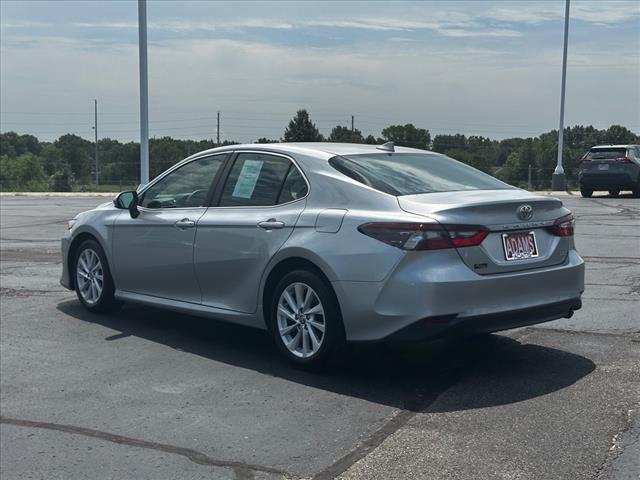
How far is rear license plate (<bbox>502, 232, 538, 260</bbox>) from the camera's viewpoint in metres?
5.59

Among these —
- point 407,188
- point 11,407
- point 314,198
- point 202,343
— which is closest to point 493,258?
point 407,188

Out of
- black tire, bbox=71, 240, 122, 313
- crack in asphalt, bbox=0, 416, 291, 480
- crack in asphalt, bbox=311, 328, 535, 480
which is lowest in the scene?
crack in asphalt, bbox=0, 416, 291, 480

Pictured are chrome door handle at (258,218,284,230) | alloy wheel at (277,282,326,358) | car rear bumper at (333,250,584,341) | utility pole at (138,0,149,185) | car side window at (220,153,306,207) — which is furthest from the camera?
utility pole at (138,0,149,185)

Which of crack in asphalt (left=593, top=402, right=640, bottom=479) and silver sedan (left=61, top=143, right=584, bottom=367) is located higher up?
silver sedan (left=61, top=143, right=584, bottom=367)

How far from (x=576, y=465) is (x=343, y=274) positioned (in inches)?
79.0

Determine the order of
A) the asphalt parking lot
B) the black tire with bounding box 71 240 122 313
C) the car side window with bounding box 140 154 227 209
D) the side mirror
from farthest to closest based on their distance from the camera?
the black tire with bounding box 71 240 122 313 < the side mirror < the car side window with bounding box 140 154 227 209 < the asphalt parking lot

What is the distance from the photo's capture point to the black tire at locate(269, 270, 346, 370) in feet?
18.7

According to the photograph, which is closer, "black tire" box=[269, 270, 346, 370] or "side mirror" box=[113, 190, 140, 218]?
"black tire" box=[269, 270, 346, 370]

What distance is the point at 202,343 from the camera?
7.12 metres

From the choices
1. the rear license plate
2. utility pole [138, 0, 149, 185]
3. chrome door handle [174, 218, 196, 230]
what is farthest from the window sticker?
utility pole [138, 0, 149, 185]

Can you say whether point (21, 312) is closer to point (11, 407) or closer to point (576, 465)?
point (11, 407)

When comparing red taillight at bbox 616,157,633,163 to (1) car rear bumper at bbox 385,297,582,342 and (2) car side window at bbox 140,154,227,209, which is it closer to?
(2) car side window at bbox 140,154,227,209

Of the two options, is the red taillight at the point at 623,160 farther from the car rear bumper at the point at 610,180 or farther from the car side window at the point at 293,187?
the car side window at the point at 293,187

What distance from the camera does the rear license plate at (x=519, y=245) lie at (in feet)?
18.3
